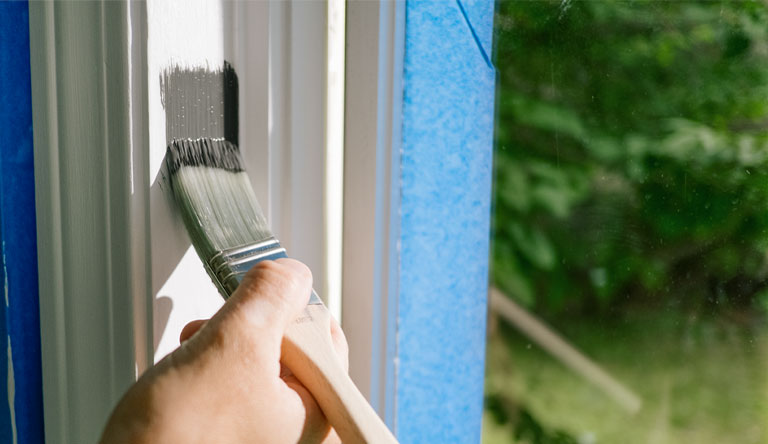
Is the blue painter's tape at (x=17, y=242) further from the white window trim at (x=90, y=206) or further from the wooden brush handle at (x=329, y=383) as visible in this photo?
the wooden brush handle at (x=329, y=383)

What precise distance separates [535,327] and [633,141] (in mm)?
254

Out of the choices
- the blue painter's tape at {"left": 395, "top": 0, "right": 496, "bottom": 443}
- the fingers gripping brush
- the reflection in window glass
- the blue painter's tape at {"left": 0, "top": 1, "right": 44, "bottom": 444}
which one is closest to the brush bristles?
the fingers gripping brush

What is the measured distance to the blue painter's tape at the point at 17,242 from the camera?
0.46 meters

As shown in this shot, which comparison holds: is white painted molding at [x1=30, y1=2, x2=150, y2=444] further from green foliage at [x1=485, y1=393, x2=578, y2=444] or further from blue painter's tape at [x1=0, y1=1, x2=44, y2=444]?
green foliage at [x1=485, y1=393, x2=578, y2=444]

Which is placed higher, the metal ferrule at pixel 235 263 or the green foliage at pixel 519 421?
the metal ferrule at pixel 235 263

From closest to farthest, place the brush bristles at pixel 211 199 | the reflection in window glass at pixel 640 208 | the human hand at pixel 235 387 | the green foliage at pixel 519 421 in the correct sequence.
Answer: the human hand at pixel 235 387, the brush bristles at pixel 211 199, the reflection in window glass at pixel 640 208, the green foliage at pixel 519 421

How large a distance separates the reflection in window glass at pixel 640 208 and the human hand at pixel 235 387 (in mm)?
371

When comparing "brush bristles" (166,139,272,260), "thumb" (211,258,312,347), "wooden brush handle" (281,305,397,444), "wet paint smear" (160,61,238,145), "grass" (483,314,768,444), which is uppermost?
"wet paint smear" (160,61,238,145)

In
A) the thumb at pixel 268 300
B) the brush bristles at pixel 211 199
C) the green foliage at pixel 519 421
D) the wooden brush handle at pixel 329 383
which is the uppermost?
the brush bristles at pixel 211 199

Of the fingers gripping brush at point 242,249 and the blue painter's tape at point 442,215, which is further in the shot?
the blue painter's tape at point 442,215

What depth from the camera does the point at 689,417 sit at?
0.65 metres

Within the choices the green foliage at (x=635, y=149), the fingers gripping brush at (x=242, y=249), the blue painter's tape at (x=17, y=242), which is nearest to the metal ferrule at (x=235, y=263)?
the fingers gripping brush at (x=242, y=249)

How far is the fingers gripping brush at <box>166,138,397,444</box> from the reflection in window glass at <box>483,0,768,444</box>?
34 cm

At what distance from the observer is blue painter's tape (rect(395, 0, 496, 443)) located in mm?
685
